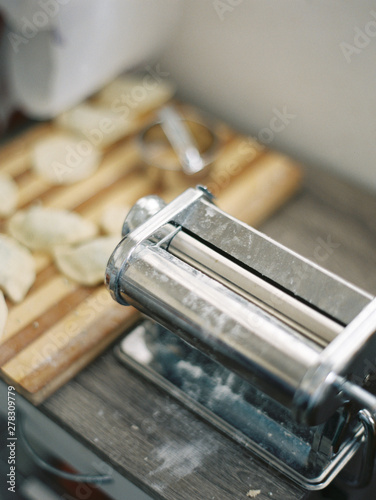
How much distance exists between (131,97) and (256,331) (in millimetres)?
741

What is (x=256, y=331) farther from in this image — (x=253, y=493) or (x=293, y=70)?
(x=293, y=70)

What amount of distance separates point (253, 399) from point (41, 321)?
0.31m

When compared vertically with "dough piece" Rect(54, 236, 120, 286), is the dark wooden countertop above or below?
below

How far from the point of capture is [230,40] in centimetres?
104

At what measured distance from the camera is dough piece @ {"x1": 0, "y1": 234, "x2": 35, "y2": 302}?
797 millimetres

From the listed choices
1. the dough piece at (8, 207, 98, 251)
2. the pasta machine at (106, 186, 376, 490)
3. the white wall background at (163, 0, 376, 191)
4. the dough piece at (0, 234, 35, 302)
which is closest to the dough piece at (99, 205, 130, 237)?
the dough piece at (8, 207, 98, 251)

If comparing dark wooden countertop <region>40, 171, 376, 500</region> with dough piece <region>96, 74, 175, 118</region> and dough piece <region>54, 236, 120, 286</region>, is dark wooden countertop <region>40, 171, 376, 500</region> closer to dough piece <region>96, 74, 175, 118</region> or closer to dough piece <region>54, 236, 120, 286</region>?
dough piece <region>54, 236, 120, 286</region>

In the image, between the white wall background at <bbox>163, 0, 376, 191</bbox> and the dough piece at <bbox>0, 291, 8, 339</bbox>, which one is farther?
the white wall background at <bbox>163, 0, 376, 191</bbox>

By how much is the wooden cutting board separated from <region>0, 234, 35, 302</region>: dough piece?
13mm

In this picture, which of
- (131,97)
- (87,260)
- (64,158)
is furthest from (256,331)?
(131,97)

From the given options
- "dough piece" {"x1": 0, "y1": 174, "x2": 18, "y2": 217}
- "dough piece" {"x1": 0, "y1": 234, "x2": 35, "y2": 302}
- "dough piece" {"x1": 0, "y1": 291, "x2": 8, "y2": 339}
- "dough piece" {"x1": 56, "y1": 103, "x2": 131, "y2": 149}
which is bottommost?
"dough piece" {"x1": 0, "y1": 291, "x2": 8, "y2": 339}

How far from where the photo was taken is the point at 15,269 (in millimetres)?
814

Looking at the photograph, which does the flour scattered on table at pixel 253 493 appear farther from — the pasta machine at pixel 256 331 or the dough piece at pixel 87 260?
the dough piece at pixel 87 260

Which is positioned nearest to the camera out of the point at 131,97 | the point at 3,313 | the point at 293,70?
the point at 3,313
